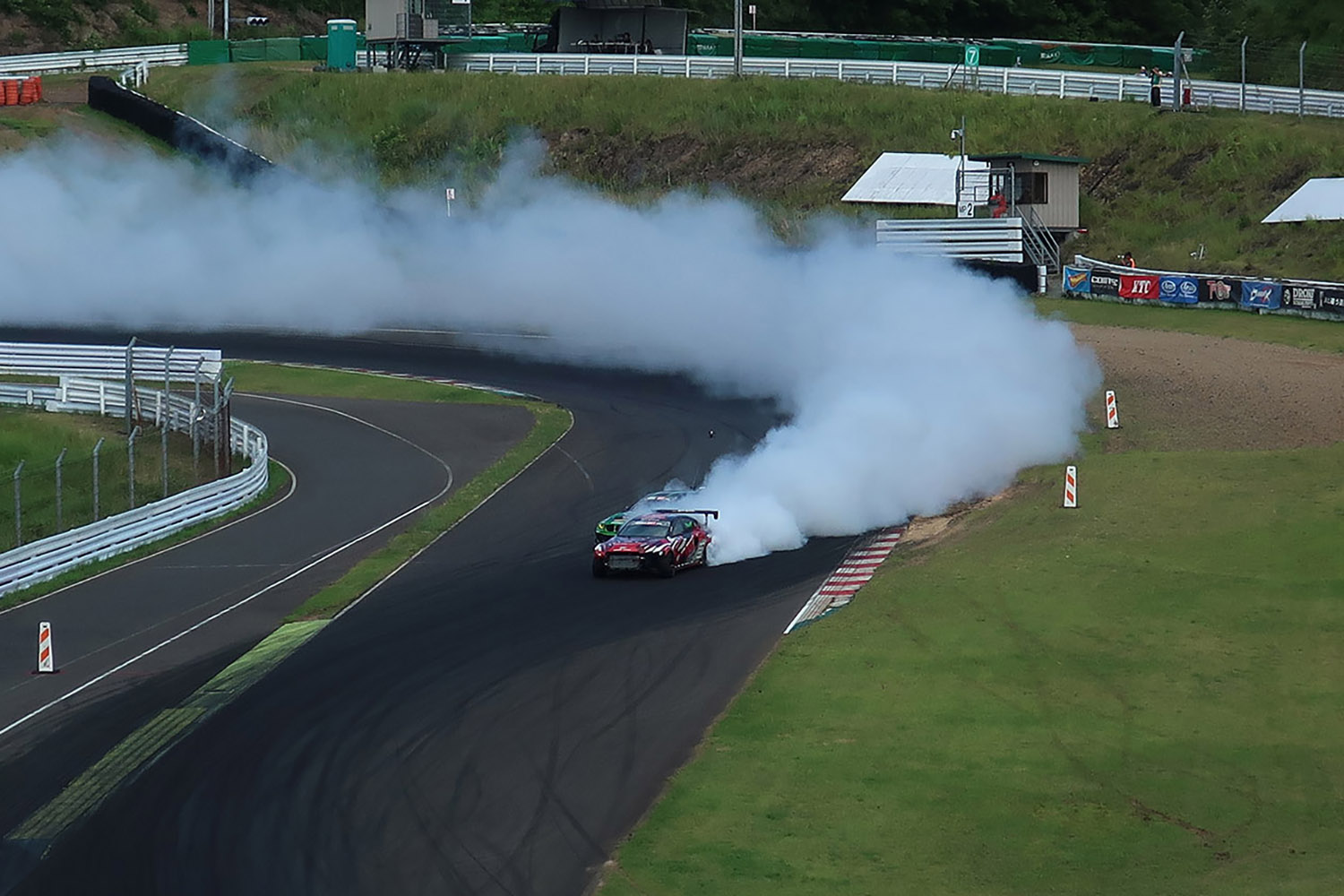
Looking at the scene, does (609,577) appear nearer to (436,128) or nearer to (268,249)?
(268,249)

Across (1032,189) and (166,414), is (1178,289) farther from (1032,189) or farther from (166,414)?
(166,414)

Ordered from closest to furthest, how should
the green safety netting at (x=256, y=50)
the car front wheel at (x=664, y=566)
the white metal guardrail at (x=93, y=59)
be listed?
the car front wheel at (x=664, y=566) → the white metal guardrail at (x=93, y=59) → the green safety netting at (x=256, y=50)

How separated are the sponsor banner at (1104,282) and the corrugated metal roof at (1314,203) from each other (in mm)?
7496

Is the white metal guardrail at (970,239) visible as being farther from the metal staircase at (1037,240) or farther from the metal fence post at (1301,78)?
the metal fence post at (1301,78)

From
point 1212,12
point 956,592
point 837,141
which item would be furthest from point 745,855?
point 1212,12

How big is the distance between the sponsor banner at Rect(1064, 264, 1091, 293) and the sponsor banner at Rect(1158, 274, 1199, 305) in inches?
111

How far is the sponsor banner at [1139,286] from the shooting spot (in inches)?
2352

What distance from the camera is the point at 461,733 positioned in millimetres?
23750

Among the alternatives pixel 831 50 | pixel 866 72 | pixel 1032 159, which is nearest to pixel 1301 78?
pixel 1032 159

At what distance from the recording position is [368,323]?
64.9 metres

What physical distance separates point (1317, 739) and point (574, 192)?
52550mm

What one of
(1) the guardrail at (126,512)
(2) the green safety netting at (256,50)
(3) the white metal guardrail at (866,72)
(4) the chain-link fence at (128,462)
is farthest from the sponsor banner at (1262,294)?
(2) the green safety netting at (256,50)

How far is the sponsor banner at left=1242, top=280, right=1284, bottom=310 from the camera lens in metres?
56.1

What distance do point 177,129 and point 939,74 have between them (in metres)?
33.7
